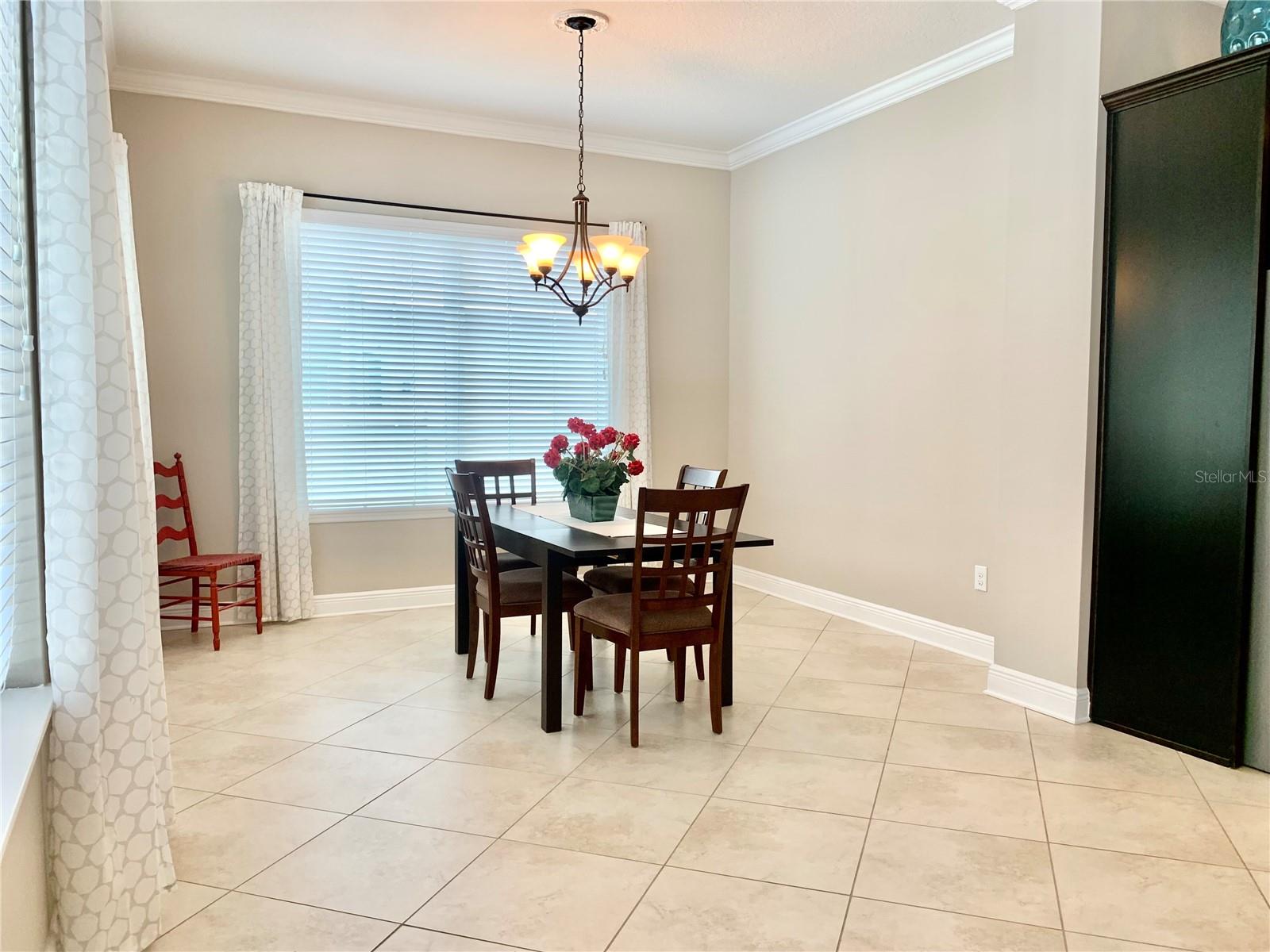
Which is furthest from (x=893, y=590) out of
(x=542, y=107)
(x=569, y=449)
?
(x=542, y=107)

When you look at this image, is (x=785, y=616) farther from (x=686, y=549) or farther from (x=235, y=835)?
(x=235, y=835)

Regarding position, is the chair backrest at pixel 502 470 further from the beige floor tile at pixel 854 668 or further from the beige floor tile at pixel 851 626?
the beige floor tile at pixel 851 626

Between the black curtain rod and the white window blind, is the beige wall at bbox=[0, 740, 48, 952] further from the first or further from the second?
the black curtain rod

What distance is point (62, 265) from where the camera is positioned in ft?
5.50

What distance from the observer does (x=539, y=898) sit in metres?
2.13

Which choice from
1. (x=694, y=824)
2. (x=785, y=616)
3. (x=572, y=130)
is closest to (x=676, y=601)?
(x=694, y=824)

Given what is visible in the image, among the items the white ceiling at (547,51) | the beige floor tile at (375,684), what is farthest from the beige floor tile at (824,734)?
the white ceiling at (547,51)

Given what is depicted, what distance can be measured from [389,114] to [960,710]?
14.4 feet

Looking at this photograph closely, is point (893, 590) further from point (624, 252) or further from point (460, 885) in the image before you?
point (460, 885)

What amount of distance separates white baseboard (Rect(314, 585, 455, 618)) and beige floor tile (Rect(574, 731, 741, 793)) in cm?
241

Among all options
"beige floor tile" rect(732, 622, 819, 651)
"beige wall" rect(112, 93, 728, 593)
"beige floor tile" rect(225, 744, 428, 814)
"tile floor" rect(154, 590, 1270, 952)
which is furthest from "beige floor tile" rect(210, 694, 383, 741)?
"beige floor tile" rect(732, 622, 819, 651)

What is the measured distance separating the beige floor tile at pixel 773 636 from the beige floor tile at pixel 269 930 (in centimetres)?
271

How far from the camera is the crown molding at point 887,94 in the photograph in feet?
13.3

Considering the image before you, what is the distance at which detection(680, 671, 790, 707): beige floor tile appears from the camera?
3643 millimetres
